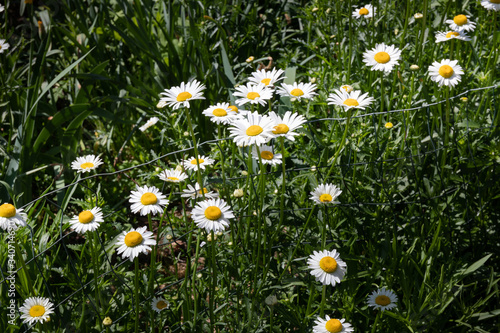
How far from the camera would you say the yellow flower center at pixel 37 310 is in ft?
5.29

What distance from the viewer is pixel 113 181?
2.78m

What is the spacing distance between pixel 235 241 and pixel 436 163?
0.93 metres

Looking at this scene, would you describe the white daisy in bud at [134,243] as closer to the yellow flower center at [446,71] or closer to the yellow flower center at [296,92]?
the yellow flower center at [296,92]

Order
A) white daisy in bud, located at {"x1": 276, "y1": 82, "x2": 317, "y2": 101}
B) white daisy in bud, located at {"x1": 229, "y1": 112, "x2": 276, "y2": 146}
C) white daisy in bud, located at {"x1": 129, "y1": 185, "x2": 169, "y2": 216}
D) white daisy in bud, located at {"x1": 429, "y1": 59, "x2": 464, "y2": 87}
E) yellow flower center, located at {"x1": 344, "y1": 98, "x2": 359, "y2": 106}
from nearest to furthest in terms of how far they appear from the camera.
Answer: white daisy in bud, located at {"x1": 229, "y1": 112, "x2": 276, "y2": 146}, white daisy in bud, located at {"x1": 129, "y1": 185, "x2": 169, "y2": 216}, yellow flower center, located at {"x1": 344, "y1": 98, "x2": 359, "y2": 106}, white daisy in bud, located at {"x1": 276, "y1": 82, "x2": 317, "y2": 101}, white daisy in bud, located at {"x1": 429, "y1": 59, "x2": 464, "y2": 87}

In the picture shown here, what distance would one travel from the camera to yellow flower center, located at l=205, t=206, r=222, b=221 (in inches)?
57.7

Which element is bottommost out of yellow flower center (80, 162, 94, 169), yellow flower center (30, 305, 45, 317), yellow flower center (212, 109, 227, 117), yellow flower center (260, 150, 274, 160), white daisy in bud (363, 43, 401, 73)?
yellow flower center (30, 305, 45, 317)

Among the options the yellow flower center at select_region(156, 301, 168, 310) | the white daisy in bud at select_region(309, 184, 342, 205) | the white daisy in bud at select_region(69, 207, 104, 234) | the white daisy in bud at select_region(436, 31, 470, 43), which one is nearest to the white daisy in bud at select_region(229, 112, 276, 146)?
the white daisy in bud at select_region(309, 184, 342, 205)

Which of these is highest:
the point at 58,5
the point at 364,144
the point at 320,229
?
the point at 58,5

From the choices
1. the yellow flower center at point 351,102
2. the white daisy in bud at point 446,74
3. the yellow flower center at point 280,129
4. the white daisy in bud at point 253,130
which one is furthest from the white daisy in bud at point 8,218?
the white daisy in bud at point 446,74

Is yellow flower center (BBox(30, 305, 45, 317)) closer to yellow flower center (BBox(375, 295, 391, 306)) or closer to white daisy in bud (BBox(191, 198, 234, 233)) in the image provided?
white daisy in bud (BBox(191, 198, 234, 233))

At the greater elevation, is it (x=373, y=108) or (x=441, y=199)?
(x=373, y=108)

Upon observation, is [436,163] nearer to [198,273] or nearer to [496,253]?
[496,253]

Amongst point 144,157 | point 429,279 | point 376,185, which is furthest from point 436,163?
point 144,157

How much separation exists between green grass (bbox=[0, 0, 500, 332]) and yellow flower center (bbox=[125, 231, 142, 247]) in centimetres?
12
